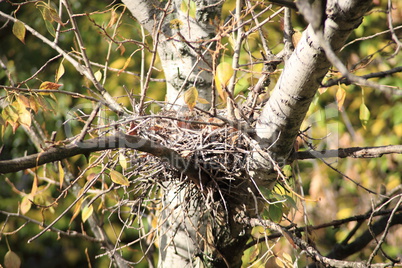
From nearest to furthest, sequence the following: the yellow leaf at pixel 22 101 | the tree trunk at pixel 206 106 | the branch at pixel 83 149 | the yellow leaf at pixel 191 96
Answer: the branch at pixel 83 149 → the tree trunk at pixel 206 106 → the yellow leaf at pixel 191 96 → the yellow leaf at pixel 22 101

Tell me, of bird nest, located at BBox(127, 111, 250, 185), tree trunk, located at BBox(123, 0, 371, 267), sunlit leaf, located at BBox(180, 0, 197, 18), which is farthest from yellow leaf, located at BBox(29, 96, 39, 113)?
sunlit leaf, located at BBox(180, 0, 197, 18)

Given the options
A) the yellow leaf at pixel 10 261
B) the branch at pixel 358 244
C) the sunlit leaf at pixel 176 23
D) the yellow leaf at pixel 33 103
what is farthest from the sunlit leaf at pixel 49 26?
the branch at pixel 358 244

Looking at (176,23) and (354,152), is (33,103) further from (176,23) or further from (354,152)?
(354,152)

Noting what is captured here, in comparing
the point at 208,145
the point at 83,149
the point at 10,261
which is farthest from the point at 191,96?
the point at 10,261

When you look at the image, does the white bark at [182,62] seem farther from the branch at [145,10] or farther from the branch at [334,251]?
the branch at [334,251]

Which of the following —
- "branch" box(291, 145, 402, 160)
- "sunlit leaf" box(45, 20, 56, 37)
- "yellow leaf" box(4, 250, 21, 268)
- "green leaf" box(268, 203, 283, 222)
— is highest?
"sunlit leaf" box(45, 20, 56, 37)

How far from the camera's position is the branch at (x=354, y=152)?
47.6 inches

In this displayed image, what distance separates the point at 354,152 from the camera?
4.13 feet

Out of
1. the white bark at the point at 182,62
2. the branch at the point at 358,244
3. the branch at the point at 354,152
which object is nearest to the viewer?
the branch at the point at 354,152

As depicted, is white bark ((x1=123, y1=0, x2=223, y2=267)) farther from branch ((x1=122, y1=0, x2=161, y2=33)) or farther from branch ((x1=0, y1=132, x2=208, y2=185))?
branch ((x1=0, y1=132, x2=208, y2=185))

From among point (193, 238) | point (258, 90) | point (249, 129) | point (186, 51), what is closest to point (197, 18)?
point (186, 51)

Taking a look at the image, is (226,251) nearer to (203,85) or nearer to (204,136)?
(204,136)

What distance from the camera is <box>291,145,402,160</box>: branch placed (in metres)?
1.21

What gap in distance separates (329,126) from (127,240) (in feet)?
6.34
